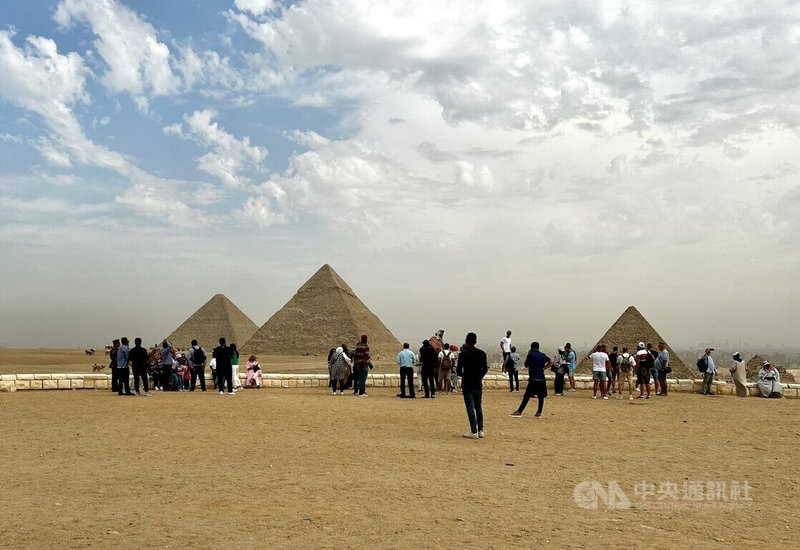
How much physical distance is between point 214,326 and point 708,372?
64685mm

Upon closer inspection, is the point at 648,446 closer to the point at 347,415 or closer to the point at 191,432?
the point at 347,415

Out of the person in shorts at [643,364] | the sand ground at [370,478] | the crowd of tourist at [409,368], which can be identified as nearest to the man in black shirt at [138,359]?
the crowd of tourist at [409,368]

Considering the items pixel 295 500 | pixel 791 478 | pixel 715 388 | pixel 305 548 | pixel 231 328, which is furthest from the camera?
pixel 231 328

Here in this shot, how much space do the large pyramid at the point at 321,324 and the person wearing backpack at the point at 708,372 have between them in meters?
43.1

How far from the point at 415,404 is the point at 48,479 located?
8140mm

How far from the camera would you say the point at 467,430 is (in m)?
9.91

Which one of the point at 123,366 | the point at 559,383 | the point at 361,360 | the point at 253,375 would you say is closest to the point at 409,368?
the point at 361,360

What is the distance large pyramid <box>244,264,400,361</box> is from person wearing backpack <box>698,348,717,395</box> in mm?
43145

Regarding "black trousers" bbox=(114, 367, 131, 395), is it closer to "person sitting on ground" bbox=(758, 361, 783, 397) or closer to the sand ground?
the sand ground

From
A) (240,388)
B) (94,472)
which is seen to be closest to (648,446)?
(94,472)

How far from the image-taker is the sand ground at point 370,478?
4.85m

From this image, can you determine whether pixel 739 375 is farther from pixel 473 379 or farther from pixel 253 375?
pixel 253 375

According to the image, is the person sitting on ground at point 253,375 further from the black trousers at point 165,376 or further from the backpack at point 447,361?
the backpack at point 447,361

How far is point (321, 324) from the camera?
63938 mm
